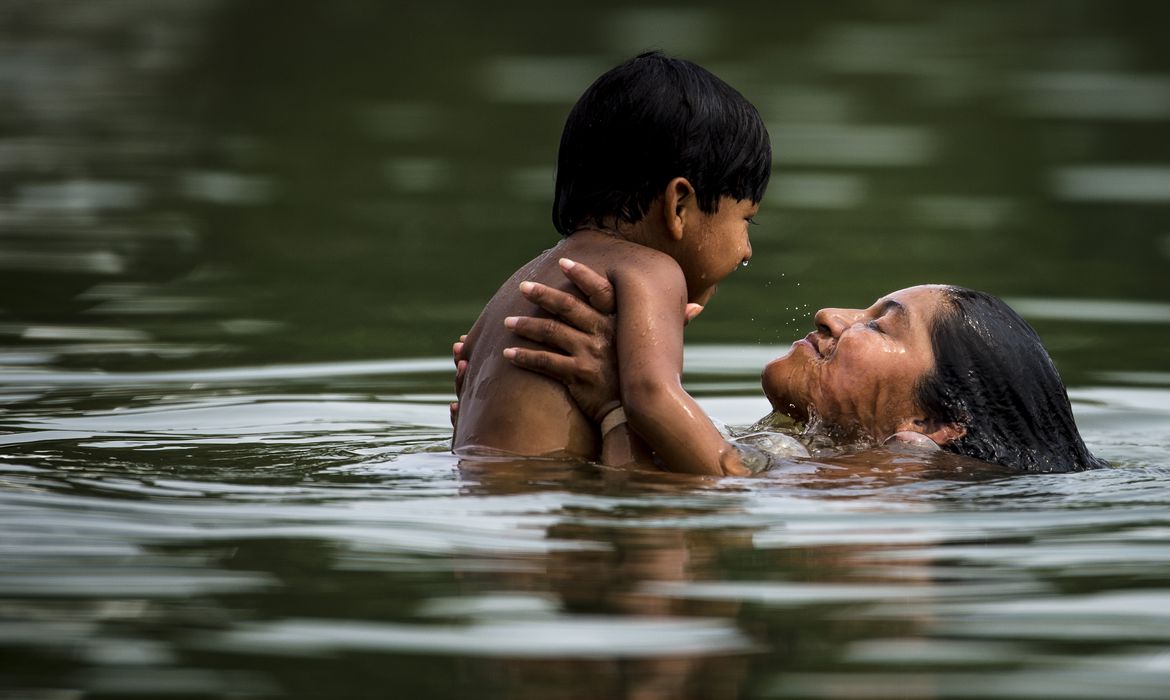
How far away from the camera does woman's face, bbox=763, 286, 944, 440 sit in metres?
6.24

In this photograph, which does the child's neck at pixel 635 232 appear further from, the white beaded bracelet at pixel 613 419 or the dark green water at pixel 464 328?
the dark green water at pixel 464 328

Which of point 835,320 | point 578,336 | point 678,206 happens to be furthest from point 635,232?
point 835,320

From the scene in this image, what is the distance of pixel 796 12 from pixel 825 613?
1834cm

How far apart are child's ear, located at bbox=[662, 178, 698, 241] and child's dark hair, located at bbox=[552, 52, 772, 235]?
30mm

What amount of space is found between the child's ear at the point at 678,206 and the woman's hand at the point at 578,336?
12.4 inches

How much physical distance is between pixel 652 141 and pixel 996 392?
1404 mm

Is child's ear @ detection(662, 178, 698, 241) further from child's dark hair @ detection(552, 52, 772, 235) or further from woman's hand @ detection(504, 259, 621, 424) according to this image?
woman's hand @ detection(504, 259, 621, 424)

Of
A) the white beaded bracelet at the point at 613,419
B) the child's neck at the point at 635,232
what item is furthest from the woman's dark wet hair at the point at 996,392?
the white beaded bracelet at the point at 613,419

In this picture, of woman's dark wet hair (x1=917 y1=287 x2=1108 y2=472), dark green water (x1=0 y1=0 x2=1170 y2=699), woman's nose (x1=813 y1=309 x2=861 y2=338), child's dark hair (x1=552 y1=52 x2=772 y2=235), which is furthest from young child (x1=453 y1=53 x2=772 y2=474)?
woman's dark wet hair (x1=917 y1=287 x2=1108 y2=472)

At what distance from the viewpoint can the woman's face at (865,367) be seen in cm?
624

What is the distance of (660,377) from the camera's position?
5.46 meters

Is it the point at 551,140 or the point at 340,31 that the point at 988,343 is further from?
the point at 340,31

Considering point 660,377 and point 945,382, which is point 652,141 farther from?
point 945,382

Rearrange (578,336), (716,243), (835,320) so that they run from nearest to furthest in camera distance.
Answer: (578,336)
(716,243)
(835,320)
